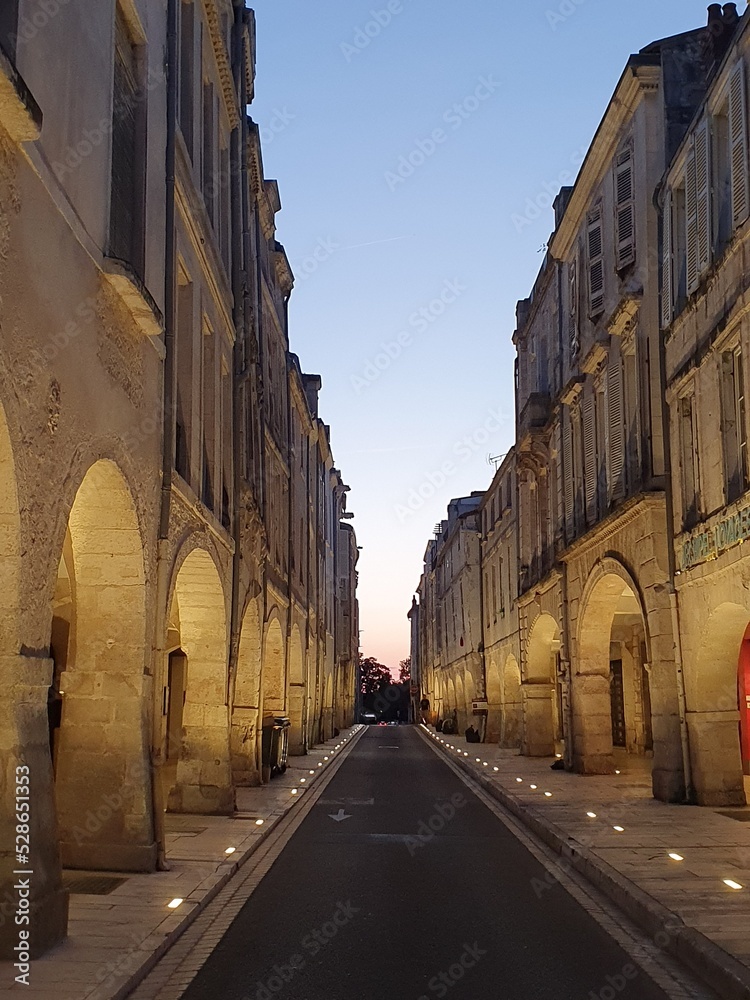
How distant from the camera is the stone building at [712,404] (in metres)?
14.5

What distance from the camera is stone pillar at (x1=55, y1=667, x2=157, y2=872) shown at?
10930mm

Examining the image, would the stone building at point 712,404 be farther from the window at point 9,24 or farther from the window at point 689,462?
the window at point 9,24

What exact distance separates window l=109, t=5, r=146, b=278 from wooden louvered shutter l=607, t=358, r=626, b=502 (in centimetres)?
1150

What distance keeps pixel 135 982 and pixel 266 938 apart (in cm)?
156

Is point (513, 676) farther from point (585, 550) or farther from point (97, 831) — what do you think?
point (97, 831)

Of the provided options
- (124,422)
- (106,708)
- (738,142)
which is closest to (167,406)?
(124,422)

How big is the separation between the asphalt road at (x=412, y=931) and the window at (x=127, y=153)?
247 inches

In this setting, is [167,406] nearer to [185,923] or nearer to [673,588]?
[185,923]

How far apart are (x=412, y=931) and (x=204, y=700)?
7981 millimetres

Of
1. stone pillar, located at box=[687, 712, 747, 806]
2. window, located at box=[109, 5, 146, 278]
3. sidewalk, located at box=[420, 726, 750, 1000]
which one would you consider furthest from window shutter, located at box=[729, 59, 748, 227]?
sidewalk, located at box=[420, 726, 750, 1000]

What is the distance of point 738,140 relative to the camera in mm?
14664

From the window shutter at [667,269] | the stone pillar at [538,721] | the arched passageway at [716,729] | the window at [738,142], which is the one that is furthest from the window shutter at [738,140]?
the stone pillar at [538,721]

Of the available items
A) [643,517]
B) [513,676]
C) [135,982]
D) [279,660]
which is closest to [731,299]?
[643,517]

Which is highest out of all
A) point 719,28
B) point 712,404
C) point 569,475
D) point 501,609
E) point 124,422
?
point 719,28
